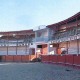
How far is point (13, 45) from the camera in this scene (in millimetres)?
57469

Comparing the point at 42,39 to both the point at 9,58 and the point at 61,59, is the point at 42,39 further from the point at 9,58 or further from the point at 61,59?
the point at 61,59

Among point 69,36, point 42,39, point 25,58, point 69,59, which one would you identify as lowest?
point 25,58

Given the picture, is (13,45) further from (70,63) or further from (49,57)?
(70,63)

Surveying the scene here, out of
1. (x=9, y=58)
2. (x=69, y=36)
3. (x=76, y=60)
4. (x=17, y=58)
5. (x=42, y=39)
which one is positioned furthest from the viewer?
(x=9, y=58)

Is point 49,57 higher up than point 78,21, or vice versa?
point 78,21

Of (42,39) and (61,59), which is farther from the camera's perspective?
(42,39)

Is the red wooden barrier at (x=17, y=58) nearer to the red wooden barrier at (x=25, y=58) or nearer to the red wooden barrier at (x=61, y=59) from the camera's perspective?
the red wooden barrier at (x=25, y=58)

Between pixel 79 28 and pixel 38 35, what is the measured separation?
737 inches

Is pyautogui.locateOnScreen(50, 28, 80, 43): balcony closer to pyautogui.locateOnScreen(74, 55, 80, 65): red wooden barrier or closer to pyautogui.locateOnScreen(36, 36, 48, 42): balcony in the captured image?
pyautogui.locateOnScreen(36, 36, 48, 42): balcony

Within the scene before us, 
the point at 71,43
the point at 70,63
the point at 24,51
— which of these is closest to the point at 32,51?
the point at 24,51

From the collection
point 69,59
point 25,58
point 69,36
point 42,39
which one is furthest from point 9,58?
point 69,59

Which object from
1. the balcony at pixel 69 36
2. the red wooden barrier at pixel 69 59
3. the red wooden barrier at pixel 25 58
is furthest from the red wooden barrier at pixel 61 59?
the red wooden barrier at pixel 25 58

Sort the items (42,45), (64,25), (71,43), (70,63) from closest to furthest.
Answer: (70,63) < (71,43) < (64,25) < (42,45)

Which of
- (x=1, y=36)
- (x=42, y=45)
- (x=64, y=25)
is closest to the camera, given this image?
(x=64, y=25)
